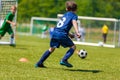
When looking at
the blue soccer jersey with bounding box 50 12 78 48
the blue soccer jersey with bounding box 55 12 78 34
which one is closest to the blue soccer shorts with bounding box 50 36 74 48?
the blue soccer jersey with bounding box 50 12 78 48

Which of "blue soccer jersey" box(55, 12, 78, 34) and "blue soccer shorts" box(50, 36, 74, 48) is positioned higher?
"blue soccer jersey" box(55, 12, 78, 34)

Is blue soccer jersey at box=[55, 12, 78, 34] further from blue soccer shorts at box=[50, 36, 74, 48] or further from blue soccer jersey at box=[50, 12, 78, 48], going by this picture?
blue soccer shorts at box=[50, 36, 74, 48]

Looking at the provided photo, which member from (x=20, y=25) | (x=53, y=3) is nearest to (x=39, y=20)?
(x=20, y=25)

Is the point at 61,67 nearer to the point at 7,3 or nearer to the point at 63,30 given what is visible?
the point at 63,30

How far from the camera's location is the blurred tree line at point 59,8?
5584cm

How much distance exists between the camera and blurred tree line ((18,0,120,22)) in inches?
2198

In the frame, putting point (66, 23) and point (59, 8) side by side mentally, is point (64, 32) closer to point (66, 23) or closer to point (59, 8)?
point (66, 23)

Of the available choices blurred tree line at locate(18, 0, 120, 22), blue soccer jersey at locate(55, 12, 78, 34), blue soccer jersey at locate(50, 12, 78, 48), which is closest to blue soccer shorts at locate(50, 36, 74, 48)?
blue soccer jersey at locate(50, 12, 78, 48)

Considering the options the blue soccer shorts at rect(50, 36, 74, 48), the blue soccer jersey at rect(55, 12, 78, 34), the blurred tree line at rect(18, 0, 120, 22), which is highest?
the blue soccer jersey at rect(55, 12, 78, 34)

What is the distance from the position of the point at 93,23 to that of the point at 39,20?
14.7m

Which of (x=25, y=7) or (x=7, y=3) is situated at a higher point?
(x=7, y=3)

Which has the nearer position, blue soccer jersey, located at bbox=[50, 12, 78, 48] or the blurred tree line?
blue soccer jersey, located at bbox=[50, 12, 78, 48]

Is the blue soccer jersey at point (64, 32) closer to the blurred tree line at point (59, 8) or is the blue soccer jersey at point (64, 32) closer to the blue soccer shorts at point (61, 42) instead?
the blue soccer shorts at point (61, 42)

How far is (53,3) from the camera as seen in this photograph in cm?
6341
